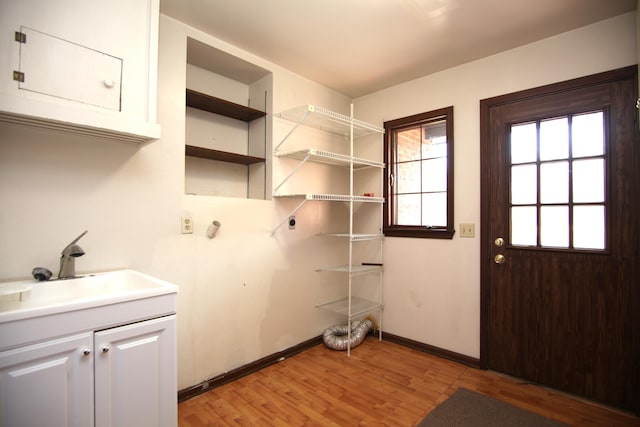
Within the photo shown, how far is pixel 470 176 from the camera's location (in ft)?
8.32

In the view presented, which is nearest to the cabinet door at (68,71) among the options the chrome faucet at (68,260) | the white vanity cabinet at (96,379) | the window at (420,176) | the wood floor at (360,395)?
the chrome faucet at (68,260)

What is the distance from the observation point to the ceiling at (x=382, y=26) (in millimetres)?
1855

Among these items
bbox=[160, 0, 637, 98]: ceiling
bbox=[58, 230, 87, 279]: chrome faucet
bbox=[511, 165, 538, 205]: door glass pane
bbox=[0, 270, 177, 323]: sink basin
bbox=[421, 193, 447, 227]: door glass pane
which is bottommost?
bbox=[0, 270, 177, 323]: sink basin

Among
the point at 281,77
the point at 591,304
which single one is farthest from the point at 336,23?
the point at 591,304

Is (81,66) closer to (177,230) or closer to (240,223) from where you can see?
(177,230)

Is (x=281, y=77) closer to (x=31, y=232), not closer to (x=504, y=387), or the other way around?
(x=31, y=232)

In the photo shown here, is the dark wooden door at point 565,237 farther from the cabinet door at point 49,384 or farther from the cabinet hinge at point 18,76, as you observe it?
the cabinet hinge at point 18,76

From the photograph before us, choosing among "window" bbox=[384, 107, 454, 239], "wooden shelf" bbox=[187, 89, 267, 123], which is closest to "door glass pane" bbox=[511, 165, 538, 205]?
"window" bbox=[384, 107, 454, 239]

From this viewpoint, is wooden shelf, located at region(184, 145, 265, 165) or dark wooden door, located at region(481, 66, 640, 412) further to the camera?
wooden shelf, located at region(184, 145, 265, 165)

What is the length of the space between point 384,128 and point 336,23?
A: 49.6 inches

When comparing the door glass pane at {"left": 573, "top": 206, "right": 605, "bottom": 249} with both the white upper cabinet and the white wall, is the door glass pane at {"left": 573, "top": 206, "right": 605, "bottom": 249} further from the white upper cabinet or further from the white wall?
the white upper cabinet

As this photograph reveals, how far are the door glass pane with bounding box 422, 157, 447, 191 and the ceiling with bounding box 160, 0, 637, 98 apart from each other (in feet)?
2.67

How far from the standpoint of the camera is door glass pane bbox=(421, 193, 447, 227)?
2748 millimetres

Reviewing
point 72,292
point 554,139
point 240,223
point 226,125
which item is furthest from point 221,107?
point 554,139
